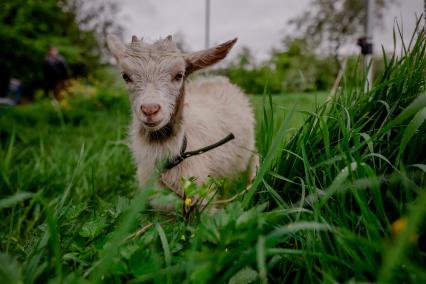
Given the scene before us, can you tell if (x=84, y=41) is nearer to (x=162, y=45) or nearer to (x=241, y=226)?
(x=162, y=45)

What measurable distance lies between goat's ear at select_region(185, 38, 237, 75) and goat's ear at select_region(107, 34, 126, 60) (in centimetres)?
56

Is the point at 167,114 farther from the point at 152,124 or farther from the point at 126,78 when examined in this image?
the point at 126,78

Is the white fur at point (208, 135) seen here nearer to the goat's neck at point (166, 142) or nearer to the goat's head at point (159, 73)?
the goat's neck at point (166, 142)

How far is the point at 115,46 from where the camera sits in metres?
2.69

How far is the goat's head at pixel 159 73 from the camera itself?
78.6 inches

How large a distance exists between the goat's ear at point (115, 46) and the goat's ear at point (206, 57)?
1.83ft

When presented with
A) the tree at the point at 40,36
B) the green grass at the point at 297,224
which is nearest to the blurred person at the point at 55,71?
the tree at the point at 40,36

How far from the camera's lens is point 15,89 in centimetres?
1075

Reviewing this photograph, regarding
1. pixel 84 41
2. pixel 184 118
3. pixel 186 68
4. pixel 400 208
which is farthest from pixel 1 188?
pixel 84 41

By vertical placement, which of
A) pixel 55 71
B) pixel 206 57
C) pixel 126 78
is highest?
pixel 55 71

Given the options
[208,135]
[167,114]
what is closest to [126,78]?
[167,114]

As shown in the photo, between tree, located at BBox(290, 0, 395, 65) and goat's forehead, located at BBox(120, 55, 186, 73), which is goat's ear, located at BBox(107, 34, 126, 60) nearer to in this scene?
goat's forehead, located at BBox(120, 55, 186, 73)

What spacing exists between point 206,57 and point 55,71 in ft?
41.6

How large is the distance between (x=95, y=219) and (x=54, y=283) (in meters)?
0.47
